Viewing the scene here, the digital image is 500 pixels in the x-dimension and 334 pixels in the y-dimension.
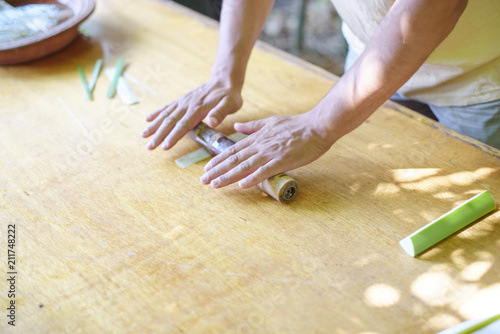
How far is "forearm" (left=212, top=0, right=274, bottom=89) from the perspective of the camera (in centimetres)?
138

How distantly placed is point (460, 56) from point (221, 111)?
683 mm

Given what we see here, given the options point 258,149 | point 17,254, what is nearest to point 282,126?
point 258,149

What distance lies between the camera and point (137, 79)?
5.09 feet

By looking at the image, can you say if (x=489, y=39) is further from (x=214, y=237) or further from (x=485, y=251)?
(x=214, y=237)

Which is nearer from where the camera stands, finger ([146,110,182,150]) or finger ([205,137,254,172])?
finger ([205,137,254,172])

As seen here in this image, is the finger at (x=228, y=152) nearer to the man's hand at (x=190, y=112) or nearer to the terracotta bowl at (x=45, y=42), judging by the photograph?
the man's hand at (x=190, y=112)

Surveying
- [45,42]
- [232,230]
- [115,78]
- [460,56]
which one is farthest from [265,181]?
[45,42]

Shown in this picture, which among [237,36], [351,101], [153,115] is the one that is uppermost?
[351,101]

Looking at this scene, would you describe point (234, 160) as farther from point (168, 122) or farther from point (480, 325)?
point (480, 325)

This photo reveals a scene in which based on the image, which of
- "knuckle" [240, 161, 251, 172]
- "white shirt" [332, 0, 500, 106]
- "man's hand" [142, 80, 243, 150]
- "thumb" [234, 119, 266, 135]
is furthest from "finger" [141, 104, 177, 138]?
"white shirt" [332, 0, 500, 106]

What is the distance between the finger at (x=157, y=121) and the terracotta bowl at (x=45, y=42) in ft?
2.06

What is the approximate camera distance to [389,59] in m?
0.95

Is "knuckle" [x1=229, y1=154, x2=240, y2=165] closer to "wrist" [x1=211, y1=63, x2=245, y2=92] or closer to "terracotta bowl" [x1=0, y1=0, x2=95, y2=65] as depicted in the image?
"wrist" [x1=211, y1=63, x2=245, y2=92]

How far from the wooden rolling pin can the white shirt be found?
1.74ft
